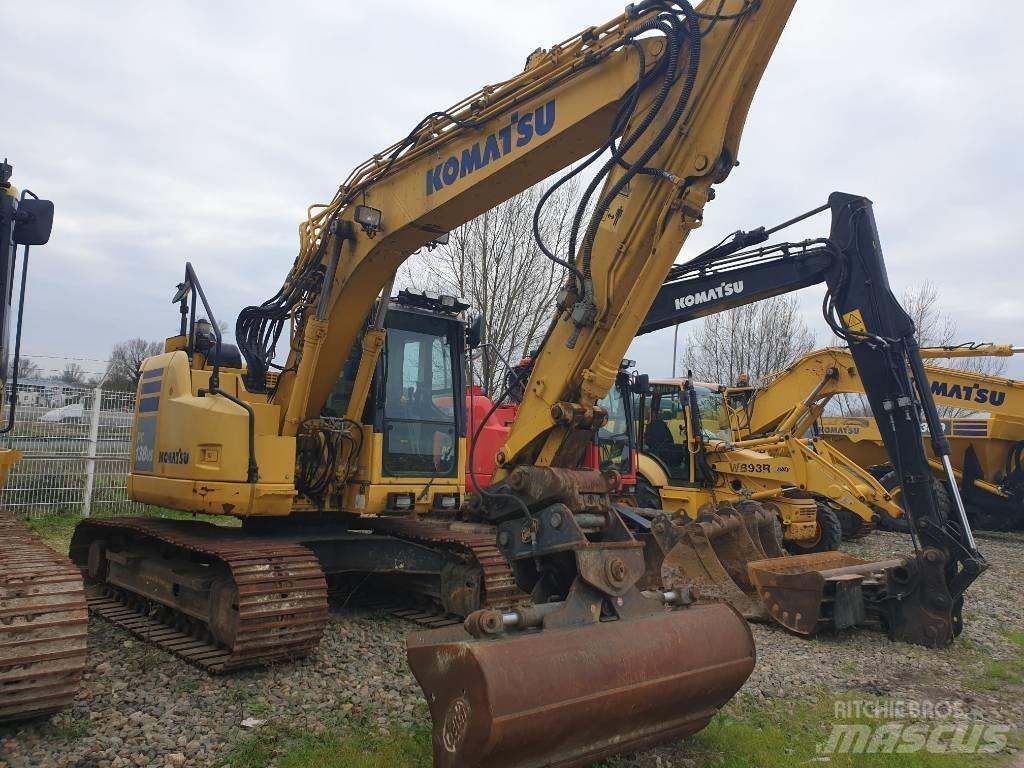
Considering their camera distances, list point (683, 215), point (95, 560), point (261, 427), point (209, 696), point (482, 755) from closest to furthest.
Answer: point (482, 755) → point (683, 215) → point (209, 696) → point (261, 427) → point (95, 560)

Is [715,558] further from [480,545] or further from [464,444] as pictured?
[464,444]

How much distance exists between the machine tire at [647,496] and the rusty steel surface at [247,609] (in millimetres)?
6437

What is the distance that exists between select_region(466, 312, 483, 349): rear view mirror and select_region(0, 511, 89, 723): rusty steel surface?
11.8 feet

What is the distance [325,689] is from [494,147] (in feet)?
11.3

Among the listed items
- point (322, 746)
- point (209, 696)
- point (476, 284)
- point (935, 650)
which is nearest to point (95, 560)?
point (209, 696)

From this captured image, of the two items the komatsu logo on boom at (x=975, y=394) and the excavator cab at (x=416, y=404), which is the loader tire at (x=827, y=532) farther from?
the excavator cab at (x=416, y=404)

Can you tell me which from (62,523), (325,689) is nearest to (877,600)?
(325,689)

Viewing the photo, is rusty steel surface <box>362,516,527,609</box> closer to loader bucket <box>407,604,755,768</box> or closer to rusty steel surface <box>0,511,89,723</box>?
loader bucket <box>407,604,755,768</box>

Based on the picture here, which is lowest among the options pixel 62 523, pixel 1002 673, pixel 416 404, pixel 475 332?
pixel 1002 673

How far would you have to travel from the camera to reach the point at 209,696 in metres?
4.63

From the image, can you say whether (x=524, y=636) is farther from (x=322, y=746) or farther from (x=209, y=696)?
(x=209, y=696)

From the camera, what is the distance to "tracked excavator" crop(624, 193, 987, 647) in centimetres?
646

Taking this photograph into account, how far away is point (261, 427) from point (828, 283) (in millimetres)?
5278

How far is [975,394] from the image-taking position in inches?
518
